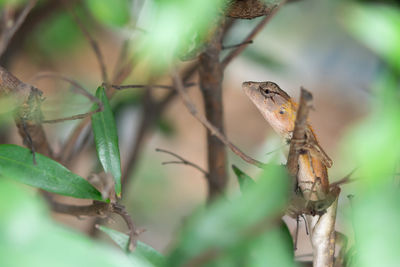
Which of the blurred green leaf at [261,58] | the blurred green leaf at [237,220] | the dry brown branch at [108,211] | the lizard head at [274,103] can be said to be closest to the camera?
the blurred green leaf at [237,220]

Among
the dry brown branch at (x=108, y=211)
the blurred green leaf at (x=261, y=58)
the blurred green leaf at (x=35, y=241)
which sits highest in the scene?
the blurred green leaf at (x=261, y=58)

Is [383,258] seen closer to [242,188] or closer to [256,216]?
[256,216]

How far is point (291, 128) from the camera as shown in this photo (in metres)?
0.89

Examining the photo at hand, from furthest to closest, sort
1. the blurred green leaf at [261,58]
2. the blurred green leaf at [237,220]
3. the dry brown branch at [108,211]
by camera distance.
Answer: the blurred green leaf at [261,58] → the dry brown branch at [108,211] → the blurred green leaf at [237,220]

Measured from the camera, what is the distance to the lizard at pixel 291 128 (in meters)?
0.77

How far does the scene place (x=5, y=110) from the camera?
674 mm

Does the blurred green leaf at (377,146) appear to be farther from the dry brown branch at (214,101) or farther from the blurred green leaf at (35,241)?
the dry brown branch at (214,101)

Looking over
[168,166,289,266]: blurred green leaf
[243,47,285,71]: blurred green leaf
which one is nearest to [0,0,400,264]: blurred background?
[243,47,285,71]: blurred green leaf

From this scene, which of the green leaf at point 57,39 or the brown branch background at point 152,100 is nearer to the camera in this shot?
the brown branch background at point 152,100

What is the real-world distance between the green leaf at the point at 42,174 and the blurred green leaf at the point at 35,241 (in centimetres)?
26

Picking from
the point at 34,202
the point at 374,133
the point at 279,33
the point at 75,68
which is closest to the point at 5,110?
the point at 34,202

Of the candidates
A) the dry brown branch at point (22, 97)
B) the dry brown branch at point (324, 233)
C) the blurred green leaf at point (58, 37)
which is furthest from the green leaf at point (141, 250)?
the blurred green leaf at point (58, 37)

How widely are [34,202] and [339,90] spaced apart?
9.00 ft

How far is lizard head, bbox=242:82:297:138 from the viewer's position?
2.86 feet
